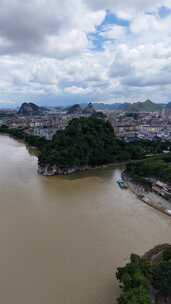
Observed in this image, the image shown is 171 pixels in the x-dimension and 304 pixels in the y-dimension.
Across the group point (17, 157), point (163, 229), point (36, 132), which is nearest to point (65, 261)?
point (163, 229)

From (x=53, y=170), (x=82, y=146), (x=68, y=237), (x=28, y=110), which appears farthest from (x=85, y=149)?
(x=28, y=110)

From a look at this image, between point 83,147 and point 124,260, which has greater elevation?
point 83,147

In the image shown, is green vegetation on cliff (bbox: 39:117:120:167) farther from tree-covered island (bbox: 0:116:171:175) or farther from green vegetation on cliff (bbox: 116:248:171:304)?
green vegetation on cliff (bbox: 116:248:171:304)

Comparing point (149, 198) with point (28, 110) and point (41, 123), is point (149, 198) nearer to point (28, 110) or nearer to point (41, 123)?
point (41, 123)

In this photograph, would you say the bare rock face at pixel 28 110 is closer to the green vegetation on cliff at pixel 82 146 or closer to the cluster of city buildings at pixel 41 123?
the cluster of city buildings at pixel 41 123

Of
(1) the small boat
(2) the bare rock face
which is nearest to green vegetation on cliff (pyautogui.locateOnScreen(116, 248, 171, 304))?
(1) the small boat

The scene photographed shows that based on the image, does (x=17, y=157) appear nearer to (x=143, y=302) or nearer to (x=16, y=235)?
(x=16, y=235)
